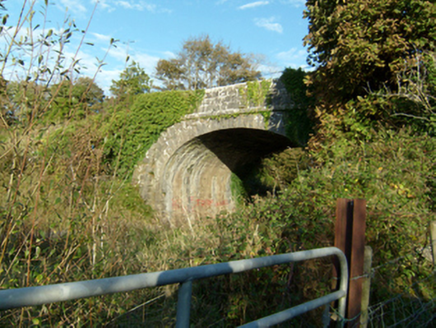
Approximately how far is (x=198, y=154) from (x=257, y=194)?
6439 millimetres

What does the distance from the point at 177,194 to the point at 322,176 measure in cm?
749

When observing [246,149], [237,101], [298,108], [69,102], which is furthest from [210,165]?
[69,102]

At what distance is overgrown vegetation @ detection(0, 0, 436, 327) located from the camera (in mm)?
2318

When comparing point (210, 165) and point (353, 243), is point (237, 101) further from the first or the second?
point (353, 243)

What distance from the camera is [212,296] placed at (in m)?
3.82

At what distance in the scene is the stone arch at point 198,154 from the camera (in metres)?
8.97

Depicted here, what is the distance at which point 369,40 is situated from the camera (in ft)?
17.9

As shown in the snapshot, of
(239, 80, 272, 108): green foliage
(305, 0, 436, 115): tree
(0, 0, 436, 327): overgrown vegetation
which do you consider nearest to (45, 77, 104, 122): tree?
(0, 0, 436, 327): overgrown vegetation

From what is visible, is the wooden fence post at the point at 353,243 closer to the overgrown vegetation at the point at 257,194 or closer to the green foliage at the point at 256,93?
the overgrown vegetation at the point at 257,194

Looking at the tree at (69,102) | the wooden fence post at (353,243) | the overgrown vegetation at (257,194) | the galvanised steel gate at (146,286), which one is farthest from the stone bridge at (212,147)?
the galvanised steel gate at (146,286)

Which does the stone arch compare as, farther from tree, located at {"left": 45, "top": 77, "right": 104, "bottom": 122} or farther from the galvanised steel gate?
the galvanised steel gate

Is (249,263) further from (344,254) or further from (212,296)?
(212,296)

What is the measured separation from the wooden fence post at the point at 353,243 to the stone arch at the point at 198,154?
617 centimetres

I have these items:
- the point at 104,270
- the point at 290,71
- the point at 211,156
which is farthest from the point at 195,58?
the point at 104,270
